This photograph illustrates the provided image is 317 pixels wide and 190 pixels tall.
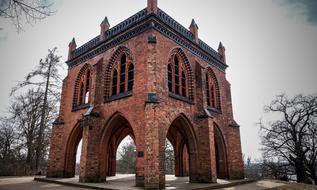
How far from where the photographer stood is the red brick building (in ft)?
38.9

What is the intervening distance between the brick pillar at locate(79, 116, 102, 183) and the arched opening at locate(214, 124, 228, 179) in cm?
832

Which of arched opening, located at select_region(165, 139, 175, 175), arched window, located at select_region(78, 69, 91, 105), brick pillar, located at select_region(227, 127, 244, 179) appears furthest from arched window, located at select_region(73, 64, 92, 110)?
arched opening, located at select_region(165, 139, 175, 175)

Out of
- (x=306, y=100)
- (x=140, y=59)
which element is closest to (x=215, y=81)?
(x=140, y=59)

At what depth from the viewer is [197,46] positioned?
16203mm

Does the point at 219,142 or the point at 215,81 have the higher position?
the point at 215,81

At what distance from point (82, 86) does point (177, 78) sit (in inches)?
295

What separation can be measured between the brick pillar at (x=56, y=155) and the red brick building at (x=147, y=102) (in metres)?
0.07

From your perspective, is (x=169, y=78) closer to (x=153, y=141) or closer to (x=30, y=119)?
(x=153, y=141)

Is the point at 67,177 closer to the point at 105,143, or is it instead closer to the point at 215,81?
the point at 105,143

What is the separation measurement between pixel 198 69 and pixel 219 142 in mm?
5625

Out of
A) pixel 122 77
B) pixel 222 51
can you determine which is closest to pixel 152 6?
pixel 122 77

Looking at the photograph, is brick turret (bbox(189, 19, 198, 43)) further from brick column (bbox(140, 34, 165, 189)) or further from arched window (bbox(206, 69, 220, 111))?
brick column (bbox(140, 34, 165, 189))

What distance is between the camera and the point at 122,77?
47.4 ft

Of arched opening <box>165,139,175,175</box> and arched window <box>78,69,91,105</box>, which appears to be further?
arched opening <box>165,139,175,175</box>
